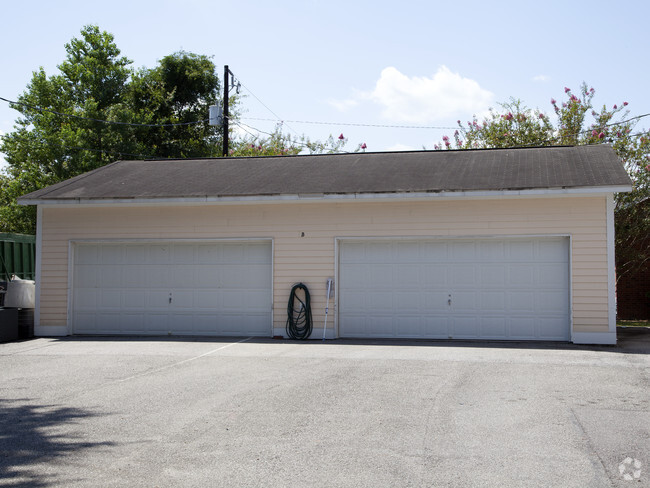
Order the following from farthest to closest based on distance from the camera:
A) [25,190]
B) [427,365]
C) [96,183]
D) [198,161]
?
1. [25,190]
2. [198,161]
3. [96,183]
4. [427,365]

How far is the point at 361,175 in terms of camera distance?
1549cm

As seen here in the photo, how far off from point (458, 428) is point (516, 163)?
33.7 feet

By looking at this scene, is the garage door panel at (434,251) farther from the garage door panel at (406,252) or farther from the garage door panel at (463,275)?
the garage door panel at (463,275)

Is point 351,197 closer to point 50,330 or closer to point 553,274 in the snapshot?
point 553,274

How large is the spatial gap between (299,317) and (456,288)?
3.35 m

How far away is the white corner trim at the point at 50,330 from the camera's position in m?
15.1

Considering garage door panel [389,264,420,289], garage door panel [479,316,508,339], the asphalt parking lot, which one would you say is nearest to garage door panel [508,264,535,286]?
garage door panel [479,316,508,339]

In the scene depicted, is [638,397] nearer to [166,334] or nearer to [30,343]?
[166,334]

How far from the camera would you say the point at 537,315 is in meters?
13.6

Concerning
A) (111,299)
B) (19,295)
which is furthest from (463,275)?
(19,295)

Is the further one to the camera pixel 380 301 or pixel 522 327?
pixel 380 301

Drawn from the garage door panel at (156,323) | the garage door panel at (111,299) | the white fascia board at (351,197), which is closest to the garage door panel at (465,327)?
the white fascia board at (351,197)

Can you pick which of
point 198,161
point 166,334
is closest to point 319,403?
point 166,334

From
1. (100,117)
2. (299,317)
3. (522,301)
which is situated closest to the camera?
(522,301)
